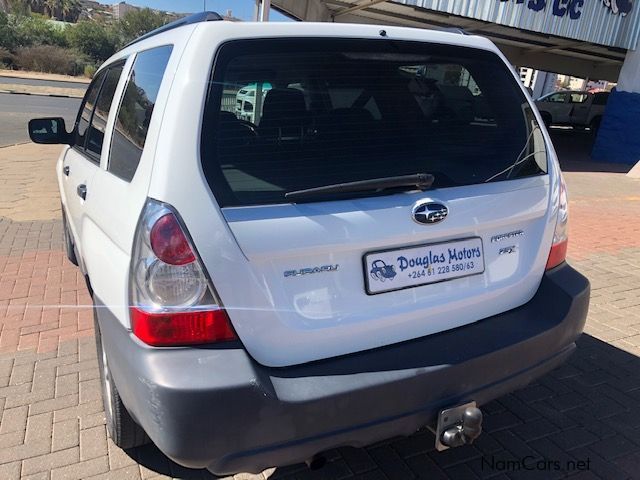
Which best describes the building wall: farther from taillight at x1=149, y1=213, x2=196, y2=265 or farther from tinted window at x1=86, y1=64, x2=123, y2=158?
taillight at x1=149, y1=213, x2=196, y2=265

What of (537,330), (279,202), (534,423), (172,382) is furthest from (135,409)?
(534,423)

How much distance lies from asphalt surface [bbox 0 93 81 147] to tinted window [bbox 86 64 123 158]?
10600 millimetres

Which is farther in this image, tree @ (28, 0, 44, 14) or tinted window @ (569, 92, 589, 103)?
tree @ (28, 0, 44, 14)

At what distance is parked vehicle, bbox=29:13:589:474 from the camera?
164 centimetres

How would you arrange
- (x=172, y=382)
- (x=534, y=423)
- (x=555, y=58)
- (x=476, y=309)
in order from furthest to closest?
1. (x=555, y=58)
2. (x=534, y=423)
3. (x=476, y=309)
4. (x=172, y=382)

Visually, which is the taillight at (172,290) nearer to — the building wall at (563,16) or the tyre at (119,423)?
the tyre at (119,423)

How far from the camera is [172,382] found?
1.57m

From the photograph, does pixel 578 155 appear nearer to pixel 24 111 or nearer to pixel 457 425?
pixel 457 425

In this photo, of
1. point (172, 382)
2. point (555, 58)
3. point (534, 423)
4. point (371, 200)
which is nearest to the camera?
point (172, 382)

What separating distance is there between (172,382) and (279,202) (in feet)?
2.14

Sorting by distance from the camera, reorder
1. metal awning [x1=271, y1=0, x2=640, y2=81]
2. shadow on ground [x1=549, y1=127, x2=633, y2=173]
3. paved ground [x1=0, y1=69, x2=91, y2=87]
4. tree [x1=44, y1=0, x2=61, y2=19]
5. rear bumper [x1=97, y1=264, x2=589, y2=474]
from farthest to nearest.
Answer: tree [x1=44, y1=0, x2=61, y2=19] < paved ground [x1=0, y1=69, x2=91, y2=87] < shadow on ground [x1=549, y1=127, x2=633, y2=173] < metal awning [x1=271, y1=0, x2=640, y2=81] < rear bumper [x1=97, y1=264, x2=589, y2=474]

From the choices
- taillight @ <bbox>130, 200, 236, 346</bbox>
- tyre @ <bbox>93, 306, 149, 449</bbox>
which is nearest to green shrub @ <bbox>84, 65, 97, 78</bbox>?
tyre @ <bbox>93, 306, 149, 449</bbox>

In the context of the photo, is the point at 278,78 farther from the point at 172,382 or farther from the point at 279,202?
the point at 172,382

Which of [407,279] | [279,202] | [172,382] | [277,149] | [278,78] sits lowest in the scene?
[172,382]
